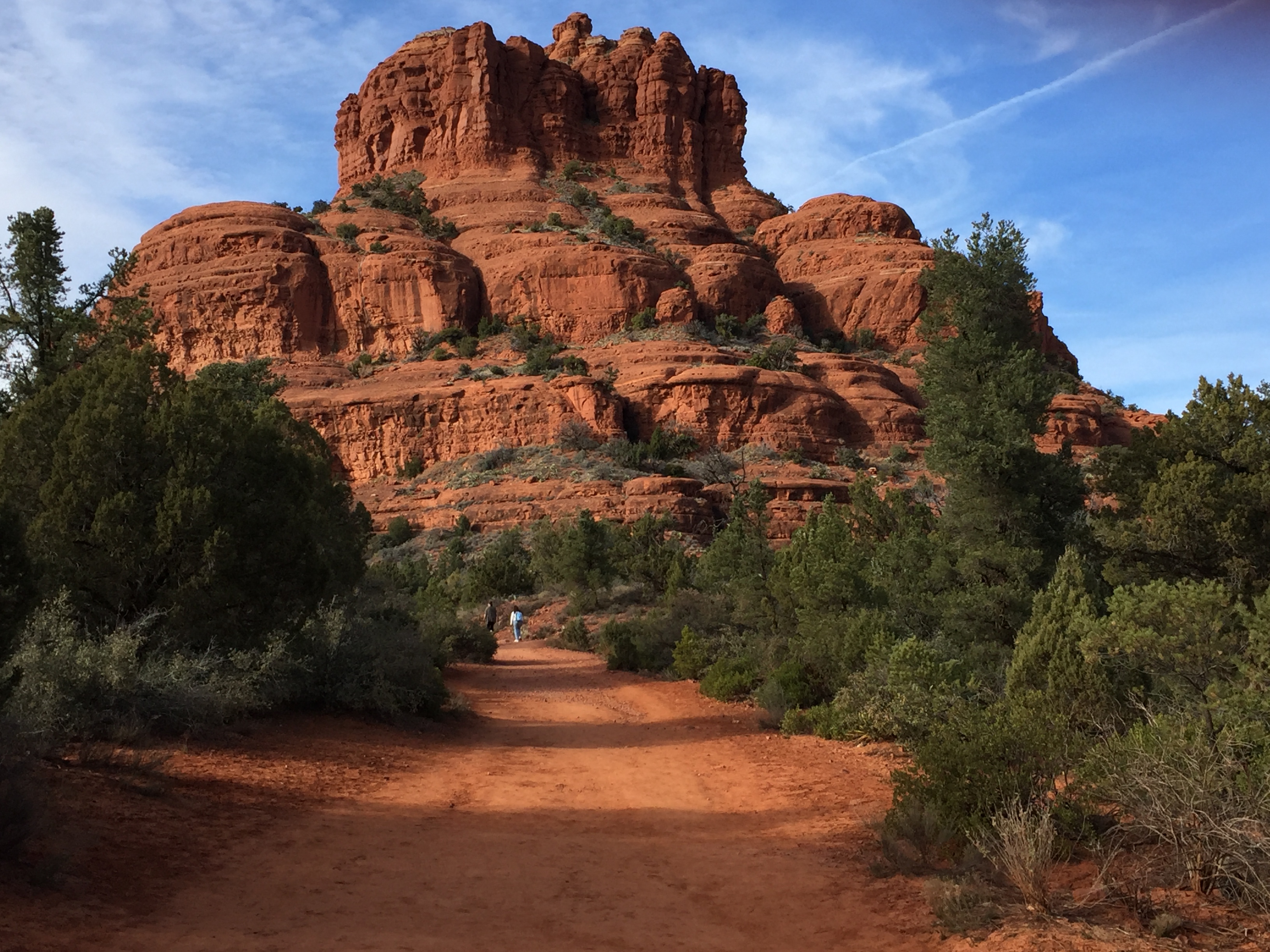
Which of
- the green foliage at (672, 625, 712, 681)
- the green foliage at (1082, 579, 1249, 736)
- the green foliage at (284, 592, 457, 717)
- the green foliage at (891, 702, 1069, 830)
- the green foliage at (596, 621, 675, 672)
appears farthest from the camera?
the green foliage at (596, 621, 675, 672)

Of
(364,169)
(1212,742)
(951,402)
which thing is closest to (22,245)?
(951,402)

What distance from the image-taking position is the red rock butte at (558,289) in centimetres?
5803

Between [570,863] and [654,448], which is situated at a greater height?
[654,448]

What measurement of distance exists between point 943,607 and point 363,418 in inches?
2056

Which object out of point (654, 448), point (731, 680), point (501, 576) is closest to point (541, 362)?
point (654, 448)

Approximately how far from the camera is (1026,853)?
5.43 meters

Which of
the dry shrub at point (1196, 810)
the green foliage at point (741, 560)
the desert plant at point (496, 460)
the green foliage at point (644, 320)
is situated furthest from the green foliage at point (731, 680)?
the green foliage at point (644, 320)

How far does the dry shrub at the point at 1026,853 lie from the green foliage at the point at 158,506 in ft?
30.1

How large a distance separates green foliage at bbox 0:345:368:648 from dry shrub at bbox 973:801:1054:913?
9.18 m

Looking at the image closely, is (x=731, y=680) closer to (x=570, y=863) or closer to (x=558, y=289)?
(x=570, y=863)

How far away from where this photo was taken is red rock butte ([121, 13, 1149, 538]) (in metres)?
58.0

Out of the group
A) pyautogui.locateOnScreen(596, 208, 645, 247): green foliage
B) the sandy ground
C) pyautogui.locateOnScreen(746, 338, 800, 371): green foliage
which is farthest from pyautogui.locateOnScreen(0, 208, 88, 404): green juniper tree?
pyautogui.locateOnScreen(596, 208, 645, 247): green foliage

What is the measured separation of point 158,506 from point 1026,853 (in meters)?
10.1

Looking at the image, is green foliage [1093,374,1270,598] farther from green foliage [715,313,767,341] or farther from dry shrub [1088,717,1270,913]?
green foliage [715,313,767,341]
